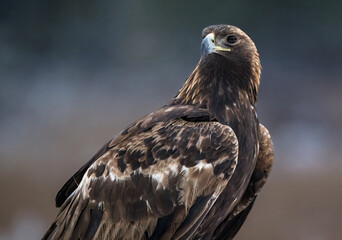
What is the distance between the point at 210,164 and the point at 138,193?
0.34 meters

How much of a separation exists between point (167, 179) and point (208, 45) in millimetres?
696

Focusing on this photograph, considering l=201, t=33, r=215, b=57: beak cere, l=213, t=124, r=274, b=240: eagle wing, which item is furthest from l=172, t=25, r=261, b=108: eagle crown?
l=213, t=124, r=274, b=240: eagle wing

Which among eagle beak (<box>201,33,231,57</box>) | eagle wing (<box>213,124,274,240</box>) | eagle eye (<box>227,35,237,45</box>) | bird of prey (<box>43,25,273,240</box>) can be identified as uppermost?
eagle beak (<box>201,33,231,57</box>)

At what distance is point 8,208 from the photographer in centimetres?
609

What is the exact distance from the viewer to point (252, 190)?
145 inches

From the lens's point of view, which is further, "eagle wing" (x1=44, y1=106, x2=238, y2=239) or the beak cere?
the beak cere

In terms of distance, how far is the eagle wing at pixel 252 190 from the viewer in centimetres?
367

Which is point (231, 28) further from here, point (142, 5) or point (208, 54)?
point (142, 5)

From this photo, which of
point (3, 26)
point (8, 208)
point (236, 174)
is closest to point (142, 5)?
point (3, 26)

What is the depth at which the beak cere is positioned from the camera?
11.8 feet

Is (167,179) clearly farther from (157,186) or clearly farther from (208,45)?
(208,45)

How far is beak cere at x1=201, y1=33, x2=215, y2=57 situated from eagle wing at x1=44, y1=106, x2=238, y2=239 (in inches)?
15.9

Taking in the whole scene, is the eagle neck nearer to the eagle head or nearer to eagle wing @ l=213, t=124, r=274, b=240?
the eagle head

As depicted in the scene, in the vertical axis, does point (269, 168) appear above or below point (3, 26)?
below
